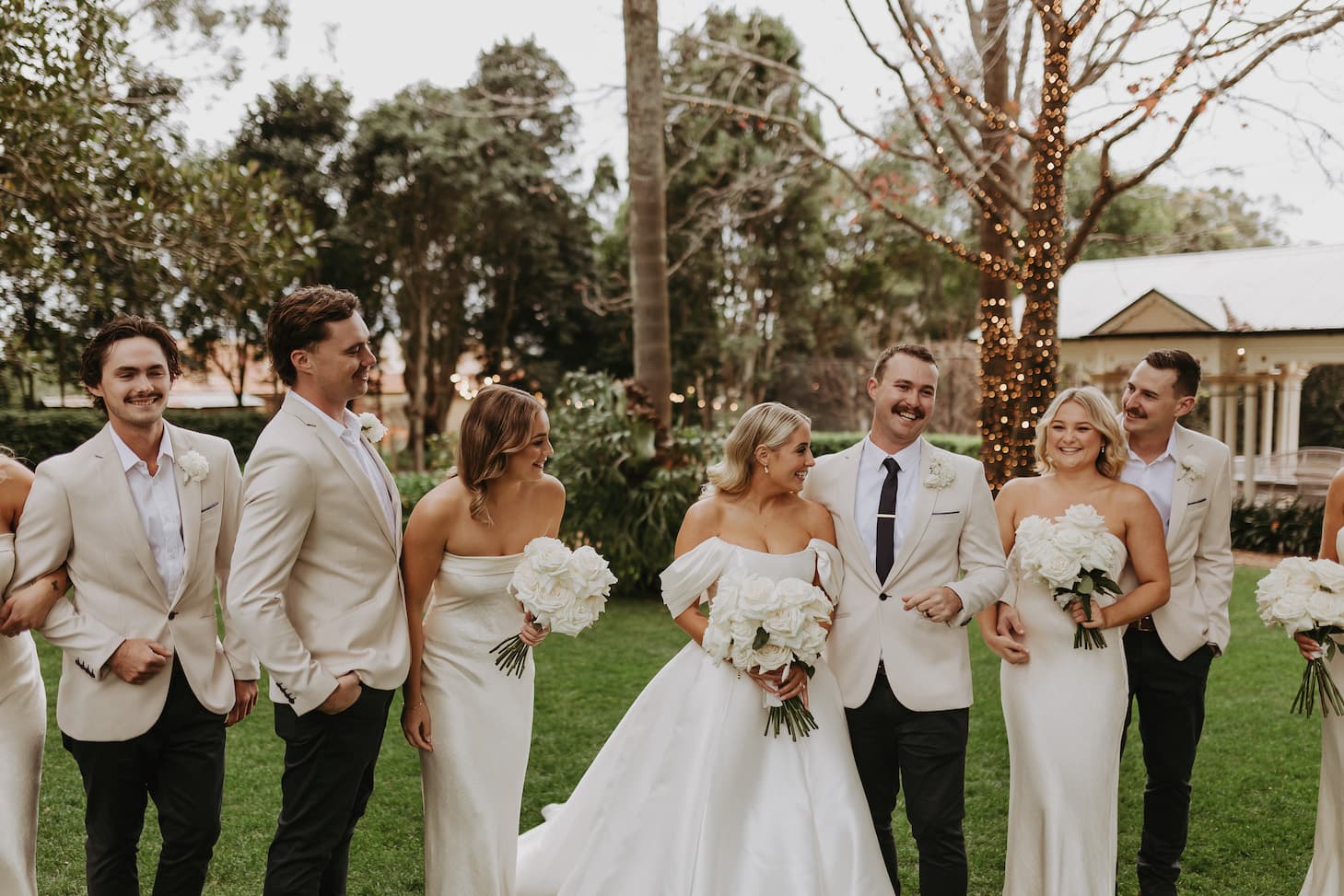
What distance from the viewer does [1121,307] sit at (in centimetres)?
1641

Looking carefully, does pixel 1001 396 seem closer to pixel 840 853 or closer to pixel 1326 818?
pixel 1326 818

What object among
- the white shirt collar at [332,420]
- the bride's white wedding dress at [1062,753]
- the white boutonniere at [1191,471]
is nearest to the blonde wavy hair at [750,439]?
the bride's white wedding dress at [1062,753]

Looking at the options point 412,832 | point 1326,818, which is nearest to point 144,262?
point 412,832

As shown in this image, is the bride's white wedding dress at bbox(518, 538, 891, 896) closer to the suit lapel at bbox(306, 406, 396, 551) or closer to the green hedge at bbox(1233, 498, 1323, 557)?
the suit lapel at bbox(306, 406, 396, 551)

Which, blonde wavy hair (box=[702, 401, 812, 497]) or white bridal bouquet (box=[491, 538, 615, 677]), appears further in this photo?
blonde wavy hair (box=[702, 401, 812, 497])

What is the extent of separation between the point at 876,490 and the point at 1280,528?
12.3 meters

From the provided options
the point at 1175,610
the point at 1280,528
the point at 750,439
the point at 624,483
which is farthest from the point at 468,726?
the point at 1280,528

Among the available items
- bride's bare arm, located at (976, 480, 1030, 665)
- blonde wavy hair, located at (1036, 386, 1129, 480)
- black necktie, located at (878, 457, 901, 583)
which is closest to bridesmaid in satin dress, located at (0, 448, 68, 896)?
black necktie, located at (878, 457, 901, 583)

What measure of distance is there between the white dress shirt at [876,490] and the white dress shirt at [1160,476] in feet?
3.14

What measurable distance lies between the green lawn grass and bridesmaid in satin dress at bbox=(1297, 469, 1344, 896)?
62 centimetres

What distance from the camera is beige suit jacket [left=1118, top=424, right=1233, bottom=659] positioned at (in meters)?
3.77

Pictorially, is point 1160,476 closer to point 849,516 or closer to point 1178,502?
point 1178,502

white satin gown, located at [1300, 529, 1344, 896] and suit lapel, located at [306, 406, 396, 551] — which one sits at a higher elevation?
suit lapel, located at [306, 406, 396, 551]

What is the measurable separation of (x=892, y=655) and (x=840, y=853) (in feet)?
2.27
